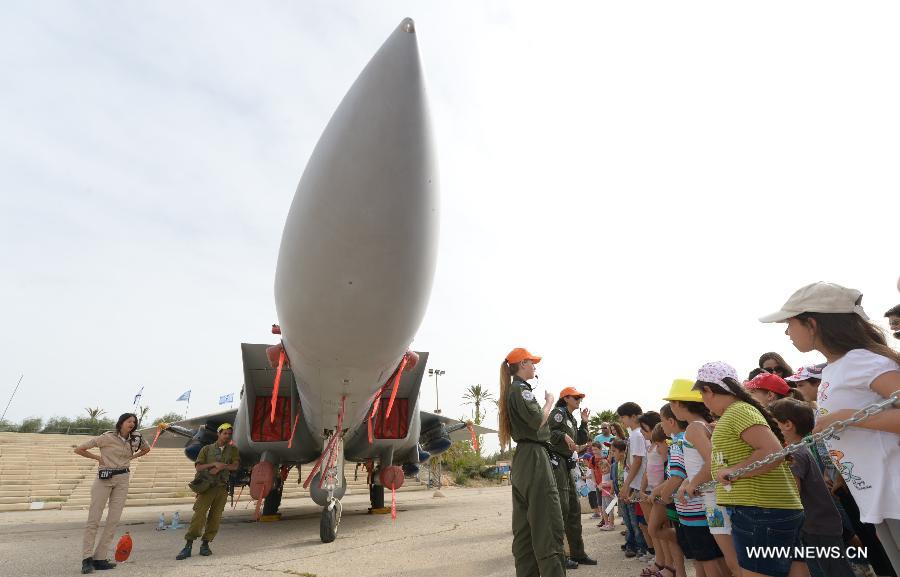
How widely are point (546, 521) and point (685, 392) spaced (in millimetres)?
1092

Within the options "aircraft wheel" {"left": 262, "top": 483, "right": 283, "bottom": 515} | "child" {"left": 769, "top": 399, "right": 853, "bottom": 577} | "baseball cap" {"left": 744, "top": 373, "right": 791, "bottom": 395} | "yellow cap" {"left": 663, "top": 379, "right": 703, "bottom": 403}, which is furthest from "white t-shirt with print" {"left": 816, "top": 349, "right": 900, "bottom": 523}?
"aircraft wheel" {"left": 262, "top": 483, "right": 283, "bottom": 515}

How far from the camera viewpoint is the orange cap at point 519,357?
9.58ft

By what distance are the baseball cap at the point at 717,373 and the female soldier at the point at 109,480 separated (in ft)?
16.0

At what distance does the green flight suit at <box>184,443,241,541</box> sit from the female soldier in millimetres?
642

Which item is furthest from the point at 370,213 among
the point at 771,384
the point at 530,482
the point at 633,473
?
the point at 633,473

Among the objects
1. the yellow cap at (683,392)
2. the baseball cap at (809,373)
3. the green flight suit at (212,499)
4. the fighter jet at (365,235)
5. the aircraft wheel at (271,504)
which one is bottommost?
the aircraft wheel at (271,504)

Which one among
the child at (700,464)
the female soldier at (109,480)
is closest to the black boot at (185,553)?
the female soldier at (109,480)

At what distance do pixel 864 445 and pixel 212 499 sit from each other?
5.49 meters

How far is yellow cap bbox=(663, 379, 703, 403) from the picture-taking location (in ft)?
8.38

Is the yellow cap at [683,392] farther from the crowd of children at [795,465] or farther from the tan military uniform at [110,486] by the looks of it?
the tan military uniform at [110,486]

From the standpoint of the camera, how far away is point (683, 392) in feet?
8.59

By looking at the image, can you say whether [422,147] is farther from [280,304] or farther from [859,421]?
[859,421]

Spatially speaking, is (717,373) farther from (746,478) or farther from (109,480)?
(109,480)

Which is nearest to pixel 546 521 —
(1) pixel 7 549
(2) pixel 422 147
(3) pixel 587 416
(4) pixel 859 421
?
(4) pixel 859 421
